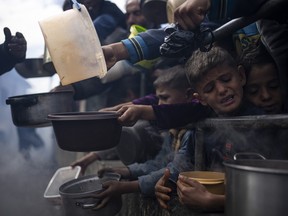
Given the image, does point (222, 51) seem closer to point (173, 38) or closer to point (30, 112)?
point (173, 38)

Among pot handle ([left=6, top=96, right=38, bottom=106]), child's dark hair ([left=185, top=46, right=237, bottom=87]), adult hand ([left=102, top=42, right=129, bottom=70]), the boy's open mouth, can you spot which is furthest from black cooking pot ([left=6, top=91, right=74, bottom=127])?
the boy's open mouth

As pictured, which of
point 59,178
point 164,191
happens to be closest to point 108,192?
point 164,191

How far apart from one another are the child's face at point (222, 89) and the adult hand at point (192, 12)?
0.72 m

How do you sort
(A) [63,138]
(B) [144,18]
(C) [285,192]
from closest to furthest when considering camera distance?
(C) [285,192] < (A) [63,138] < (B) [144,18]

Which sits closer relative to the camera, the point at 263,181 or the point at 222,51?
the point at 263,181

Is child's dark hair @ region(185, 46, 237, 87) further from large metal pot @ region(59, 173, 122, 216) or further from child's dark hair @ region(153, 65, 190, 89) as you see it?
large metal pot @ region(59, 173, 122, 216)

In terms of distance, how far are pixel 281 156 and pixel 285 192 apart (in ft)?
3.01

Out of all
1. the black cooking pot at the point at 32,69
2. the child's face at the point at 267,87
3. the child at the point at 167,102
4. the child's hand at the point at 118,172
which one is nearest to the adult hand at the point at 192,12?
the child's face at the point at 267,87

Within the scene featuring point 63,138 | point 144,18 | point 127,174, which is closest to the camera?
point 63,138

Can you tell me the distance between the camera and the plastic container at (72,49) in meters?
1.79

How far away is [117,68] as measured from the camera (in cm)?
402

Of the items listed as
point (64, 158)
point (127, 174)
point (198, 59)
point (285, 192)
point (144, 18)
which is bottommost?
point (64, 158)

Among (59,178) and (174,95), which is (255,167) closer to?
(174,95)

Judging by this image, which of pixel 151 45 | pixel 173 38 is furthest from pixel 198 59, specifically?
pixel 173 38
